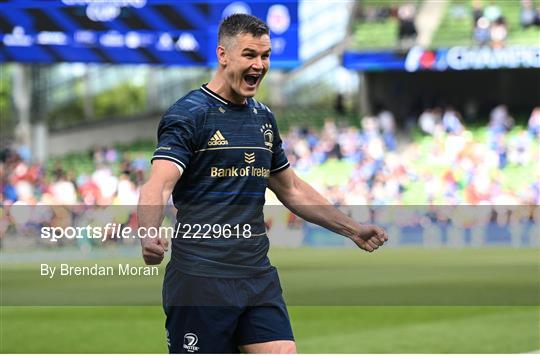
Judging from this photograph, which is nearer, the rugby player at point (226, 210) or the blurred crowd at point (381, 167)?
the rugby player at point (226, 210)

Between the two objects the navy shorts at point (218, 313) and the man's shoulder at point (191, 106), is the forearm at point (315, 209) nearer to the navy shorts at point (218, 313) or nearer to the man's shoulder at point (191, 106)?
the navy shorts at point (218, 313)

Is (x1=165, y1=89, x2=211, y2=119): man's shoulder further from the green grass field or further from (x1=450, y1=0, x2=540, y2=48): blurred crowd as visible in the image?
(x1=450, y1=0, x2=540, y2=48): blurred crowd

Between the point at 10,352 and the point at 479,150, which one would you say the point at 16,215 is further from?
the point at 479,150

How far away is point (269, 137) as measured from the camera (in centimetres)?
474

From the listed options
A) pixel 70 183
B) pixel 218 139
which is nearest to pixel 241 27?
pixel 218 139

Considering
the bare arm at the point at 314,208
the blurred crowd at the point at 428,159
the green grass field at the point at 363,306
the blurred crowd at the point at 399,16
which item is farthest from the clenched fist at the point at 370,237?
the blurred crowd at the point at 399,16

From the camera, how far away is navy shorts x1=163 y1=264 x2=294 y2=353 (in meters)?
4.64

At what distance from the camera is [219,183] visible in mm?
4543

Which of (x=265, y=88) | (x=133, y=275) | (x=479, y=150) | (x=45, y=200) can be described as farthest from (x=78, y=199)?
(x=265, y=88)

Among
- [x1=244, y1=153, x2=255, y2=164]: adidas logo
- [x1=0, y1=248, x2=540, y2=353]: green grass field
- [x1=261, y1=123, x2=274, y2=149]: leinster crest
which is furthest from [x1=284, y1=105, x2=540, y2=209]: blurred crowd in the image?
[x1=244, y1=153, x2=255, y2=164]: adidas logo

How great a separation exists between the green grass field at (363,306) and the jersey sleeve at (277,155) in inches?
29.9

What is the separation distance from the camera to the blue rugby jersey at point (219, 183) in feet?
14.8

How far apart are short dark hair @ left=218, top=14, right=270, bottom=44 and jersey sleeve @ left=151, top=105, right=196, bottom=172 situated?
0.37 m

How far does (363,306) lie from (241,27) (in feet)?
16.0
